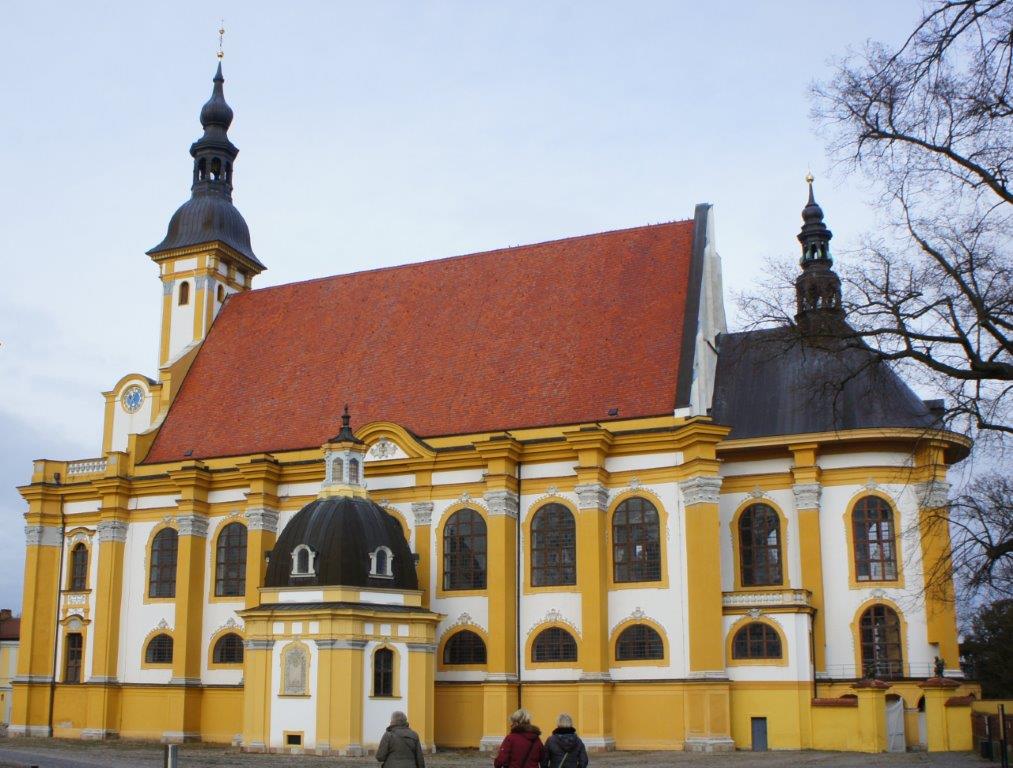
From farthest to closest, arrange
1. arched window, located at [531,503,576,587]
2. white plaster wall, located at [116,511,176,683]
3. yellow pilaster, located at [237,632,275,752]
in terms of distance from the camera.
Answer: white plaster wall, located at [116,511,176,683], arched window, located at [531,503,576,587], yellow pilaster, located at [237,632,275,752]

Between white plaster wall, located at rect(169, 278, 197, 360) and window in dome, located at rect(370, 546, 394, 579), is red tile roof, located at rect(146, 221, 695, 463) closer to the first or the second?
white plaster wall, located at rect(169, 278, 197, 360)

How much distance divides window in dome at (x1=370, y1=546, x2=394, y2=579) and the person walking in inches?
741

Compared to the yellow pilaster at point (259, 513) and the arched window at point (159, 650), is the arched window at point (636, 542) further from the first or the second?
the arched window at point (159, 650)

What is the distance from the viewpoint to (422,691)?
31.1 meters

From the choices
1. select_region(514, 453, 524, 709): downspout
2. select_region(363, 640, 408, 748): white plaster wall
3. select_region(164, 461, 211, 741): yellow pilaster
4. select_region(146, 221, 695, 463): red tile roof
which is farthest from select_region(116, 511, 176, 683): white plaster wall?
select_region(514, 453, 524, 709): downspout

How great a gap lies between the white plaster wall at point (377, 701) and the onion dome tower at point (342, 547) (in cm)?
175

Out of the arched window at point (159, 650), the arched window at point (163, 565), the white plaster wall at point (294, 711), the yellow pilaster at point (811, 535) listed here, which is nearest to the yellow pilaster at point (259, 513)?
the arched window at point (163, 565)

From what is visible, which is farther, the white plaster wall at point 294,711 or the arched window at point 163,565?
the arched window at point 163,565

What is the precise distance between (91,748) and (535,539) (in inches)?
538

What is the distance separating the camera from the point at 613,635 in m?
31.7

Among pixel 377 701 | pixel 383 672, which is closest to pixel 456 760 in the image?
pixel 377 701

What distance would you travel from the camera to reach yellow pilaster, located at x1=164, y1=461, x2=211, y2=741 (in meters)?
35.7

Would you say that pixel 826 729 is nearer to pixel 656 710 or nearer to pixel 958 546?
pixel 656 710

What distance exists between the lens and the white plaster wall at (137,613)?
37500 mm
